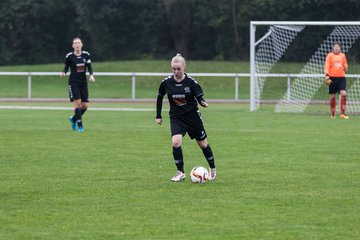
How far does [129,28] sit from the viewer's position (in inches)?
2228

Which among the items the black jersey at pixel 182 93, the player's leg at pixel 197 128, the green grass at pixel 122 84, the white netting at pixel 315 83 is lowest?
the green grass at pixel 122 84

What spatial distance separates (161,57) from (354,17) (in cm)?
1272

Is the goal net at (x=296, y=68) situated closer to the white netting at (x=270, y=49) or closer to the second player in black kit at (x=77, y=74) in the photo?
the white netting at (x=270, y=49)

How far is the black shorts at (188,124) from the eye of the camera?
1187 cm

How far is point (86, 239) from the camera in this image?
26.5 ft

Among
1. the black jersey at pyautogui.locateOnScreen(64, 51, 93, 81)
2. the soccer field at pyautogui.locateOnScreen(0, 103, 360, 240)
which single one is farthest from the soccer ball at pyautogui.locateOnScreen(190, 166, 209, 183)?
the black jersey at pyautogui.locateOnScreen(64, 51, 93, 81)

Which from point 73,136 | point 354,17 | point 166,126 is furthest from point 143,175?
point 354,17

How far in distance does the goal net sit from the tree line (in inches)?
608

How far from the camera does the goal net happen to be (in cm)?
2853

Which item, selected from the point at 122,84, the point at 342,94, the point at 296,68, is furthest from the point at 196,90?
the point at 122,84

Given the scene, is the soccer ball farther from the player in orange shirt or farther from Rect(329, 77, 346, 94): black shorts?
Rect(329, 77, 346, 94): black shorts

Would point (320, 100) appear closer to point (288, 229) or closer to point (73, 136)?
point (73, 136)

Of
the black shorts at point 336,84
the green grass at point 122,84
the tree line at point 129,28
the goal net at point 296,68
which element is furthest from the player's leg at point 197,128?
the tree line at point 129,28

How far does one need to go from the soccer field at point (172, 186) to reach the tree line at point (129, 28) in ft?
113
